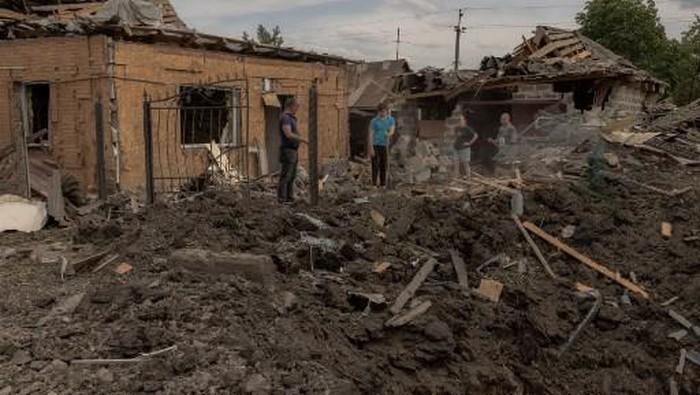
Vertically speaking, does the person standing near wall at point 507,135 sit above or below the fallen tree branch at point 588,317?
above

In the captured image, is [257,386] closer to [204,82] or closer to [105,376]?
[105,376]

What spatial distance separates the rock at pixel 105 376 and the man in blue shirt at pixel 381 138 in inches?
332

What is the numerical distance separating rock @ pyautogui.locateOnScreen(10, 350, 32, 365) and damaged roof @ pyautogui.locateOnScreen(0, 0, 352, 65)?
8268 millimetres

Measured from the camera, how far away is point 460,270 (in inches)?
281

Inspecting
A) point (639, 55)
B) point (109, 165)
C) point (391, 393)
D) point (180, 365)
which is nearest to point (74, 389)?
point (180, 365)

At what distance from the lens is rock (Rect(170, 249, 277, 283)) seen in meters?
5.77

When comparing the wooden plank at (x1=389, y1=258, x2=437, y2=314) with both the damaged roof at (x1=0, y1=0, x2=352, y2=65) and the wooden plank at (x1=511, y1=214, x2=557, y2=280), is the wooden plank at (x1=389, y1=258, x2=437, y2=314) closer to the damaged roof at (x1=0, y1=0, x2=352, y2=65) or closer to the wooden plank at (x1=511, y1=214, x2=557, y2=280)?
the wooden plank at (x1=511, y1=214, x2=557, y2=280)

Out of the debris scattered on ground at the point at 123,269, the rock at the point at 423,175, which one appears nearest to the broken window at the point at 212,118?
the rock at the point at 423,175

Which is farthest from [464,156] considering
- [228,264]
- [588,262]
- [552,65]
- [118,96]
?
[228,264]

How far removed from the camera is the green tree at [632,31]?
29.0 metres

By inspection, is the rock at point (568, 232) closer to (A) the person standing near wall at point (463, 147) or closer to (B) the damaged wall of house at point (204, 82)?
(A) the person standing near wall at point (463, 147)

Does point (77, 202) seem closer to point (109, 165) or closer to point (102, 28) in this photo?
point (109, 165)

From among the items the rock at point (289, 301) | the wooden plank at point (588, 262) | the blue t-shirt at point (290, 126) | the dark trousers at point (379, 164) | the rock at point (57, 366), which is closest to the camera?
the rock at point (57, 366)

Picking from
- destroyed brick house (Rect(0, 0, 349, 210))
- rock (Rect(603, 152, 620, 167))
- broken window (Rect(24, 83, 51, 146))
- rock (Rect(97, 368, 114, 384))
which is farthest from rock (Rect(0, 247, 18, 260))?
rock (Rect(603, 152, 620, 167))
